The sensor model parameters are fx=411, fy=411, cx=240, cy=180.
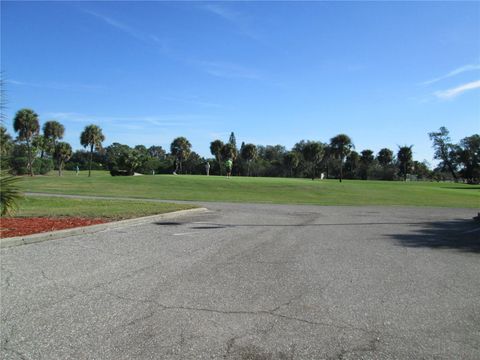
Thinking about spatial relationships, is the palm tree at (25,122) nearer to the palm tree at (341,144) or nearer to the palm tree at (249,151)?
the palm tree at (341,144)

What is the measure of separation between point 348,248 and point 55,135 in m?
82.7

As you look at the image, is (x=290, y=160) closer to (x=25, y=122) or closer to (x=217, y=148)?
(x=217, y=148)

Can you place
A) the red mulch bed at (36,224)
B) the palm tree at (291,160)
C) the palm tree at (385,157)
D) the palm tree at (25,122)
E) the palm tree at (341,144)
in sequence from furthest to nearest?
the palm tree at (385,157)
the palm tree at (291,160)
the palm tree at (341,144)
the palm tree at (25,122)
the red mulch bed at (36,224)

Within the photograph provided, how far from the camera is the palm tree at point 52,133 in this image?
3164 inches

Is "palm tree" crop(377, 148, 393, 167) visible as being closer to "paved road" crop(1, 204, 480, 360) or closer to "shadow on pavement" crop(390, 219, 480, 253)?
"shadow on pavement" crop(390, 219, 480, 253)

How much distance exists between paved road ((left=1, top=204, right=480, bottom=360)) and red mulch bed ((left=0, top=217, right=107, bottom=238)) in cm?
112

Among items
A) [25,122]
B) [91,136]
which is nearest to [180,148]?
[91,136]

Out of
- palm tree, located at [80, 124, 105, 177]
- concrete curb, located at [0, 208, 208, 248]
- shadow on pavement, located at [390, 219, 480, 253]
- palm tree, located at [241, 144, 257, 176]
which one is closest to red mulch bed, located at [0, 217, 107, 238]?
concrete curb, located at [0, 208, 208, 248]

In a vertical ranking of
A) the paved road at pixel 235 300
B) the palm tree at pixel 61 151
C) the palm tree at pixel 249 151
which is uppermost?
the palm tree at pixel 249 151

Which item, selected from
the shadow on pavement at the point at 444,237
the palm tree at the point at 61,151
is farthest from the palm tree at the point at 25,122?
the shadow on pavement at the point at 444,237

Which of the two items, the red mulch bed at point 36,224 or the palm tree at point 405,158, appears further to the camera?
the palm tree at point 405,158

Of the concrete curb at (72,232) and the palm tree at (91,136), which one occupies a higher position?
the palm tree at (91,136)

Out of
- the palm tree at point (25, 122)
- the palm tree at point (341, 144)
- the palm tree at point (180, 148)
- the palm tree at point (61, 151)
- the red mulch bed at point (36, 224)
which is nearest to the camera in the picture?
the red mulch bed at point (36, 224)

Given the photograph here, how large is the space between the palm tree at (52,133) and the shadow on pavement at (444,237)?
79.5m
